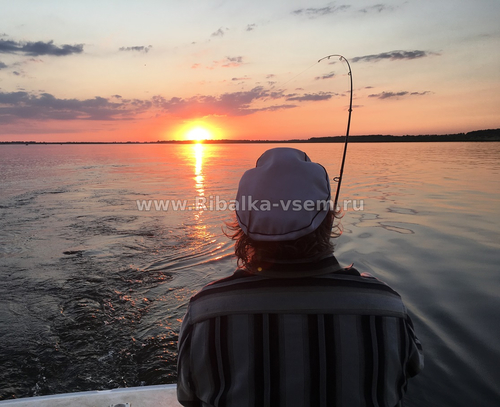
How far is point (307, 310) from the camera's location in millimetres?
1340

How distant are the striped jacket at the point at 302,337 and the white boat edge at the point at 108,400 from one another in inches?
64.7

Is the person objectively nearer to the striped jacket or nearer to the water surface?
the striped jacket

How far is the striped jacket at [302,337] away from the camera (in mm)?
1349

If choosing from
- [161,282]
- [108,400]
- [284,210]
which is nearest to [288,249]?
[284,210]

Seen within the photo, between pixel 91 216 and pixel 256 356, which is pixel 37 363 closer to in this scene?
pixel 256 356

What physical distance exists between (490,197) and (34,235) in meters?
14.1

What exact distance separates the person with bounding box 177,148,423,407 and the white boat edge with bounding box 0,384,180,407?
1.58m

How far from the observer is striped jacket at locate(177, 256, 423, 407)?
4.42 ft

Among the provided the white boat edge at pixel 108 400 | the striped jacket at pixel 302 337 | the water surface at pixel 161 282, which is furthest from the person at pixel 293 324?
the water surface at pixel 161 282

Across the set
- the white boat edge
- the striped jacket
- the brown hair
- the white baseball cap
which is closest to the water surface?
the white boat edge

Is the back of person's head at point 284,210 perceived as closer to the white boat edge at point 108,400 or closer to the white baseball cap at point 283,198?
the white baseball cap at point 283,198

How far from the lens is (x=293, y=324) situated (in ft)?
4.42

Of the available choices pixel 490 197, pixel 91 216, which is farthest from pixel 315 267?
pixel 490 197

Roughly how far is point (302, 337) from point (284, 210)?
1.55 feet
